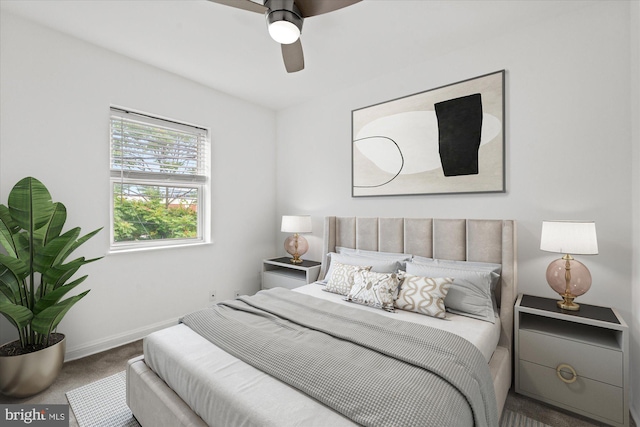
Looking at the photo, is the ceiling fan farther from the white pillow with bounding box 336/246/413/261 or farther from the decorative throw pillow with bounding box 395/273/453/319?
the white pillow with bounding box 336/246/413/261

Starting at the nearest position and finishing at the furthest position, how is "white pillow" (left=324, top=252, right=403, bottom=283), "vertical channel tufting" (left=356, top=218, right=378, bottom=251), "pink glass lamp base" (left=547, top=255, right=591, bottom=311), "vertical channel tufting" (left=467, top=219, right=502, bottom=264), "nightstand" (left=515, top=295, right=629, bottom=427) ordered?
"nightstand" (left=515, top=295, right=629, bottom=427) → "pink glass lamp base" (left=547, top=255, right=591, bottom=311) → "vertical channel tufting" (left=467, top=219, right=502, bottom=264) → "white pillow" (left=324, top=252, right=403, bottom=283) → "vertical channel tufting" (left=356, top=218, right=378, bottom=251)

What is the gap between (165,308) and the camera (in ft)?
10.00

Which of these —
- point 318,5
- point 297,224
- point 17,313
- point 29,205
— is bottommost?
point 17,313

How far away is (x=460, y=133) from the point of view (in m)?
2.56

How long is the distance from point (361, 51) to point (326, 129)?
43.9 inches

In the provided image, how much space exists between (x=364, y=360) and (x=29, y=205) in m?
2.40

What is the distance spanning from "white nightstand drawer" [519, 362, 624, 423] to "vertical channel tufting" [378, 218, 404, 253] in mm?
1276

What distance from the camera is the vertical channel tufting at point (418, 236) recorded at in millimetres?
2656

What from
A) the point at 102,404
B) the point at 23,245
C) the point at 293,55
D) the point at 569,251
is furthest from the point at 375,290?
the point at 23,245

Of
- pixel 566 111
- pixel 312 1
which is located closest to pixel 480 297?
pixel 566 111

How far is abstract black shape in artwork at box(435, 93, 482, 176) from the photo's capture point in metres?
2.49

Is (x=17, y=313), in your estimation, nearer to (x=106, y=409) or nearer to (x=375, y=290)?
(x=106, y=409)

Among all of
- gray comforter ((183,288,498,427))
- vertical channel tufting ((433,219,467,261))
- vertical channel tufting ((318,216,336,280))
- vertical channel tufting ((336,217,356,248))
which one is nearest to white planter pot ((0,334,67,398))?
gray comforter ((183,288,498,427))

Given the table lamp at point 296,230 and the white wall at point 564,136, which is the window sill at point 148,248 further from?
the white wall at point 564,136
